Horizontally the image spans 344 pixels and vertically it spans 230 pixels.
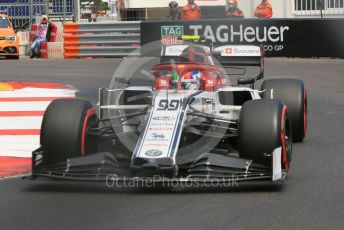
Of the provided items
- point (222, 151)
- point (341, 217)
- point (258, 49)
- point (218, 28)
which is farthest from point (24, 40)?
point (341, 217)

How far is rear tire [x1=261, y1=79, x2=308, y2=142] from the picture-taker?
360 inches

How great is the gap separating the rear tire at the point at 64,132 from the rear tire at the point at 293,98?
2.56 metres

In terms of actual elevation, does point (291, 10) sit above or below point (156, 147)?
above

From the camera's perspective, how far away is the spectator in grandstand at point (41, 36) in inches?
1009

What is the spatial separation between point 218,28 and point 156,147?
15.7 metres

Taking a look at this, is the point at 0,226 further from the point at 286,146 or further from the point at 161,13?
the point at 161,13

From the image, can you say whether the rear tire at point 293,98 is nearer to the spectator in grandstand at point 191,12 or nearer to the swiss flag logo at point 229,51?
the swiss flag logo at point 229,51

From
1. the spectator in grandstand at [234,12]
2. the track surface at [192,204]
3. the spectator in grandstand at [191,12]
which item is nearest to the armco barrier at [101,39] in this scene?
the spectator in grandstand at [191,12]

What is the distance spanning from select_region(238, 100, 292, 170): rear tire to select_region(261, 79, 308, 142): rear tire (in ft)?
6.42

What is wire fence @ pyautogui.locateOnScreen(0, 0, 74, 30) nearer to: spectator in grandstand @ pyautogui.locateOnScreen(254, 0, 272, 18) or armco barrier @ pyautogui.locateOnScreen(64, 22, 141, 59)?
armco barrier @ pyautogui.locateOnScreen(64, 22, 141, 59)

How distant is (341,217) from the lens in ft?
19.2

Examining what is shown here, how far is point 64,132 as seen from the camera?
23.5 feet

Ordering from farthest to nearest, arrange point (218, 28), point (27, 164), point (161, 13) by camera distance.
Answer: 1. point (161, 13)
2. point (218, 28)
3. point (27, 164)

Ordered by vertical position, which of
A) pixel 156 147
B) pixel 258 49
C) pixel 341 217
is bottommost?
pixel 341 217
